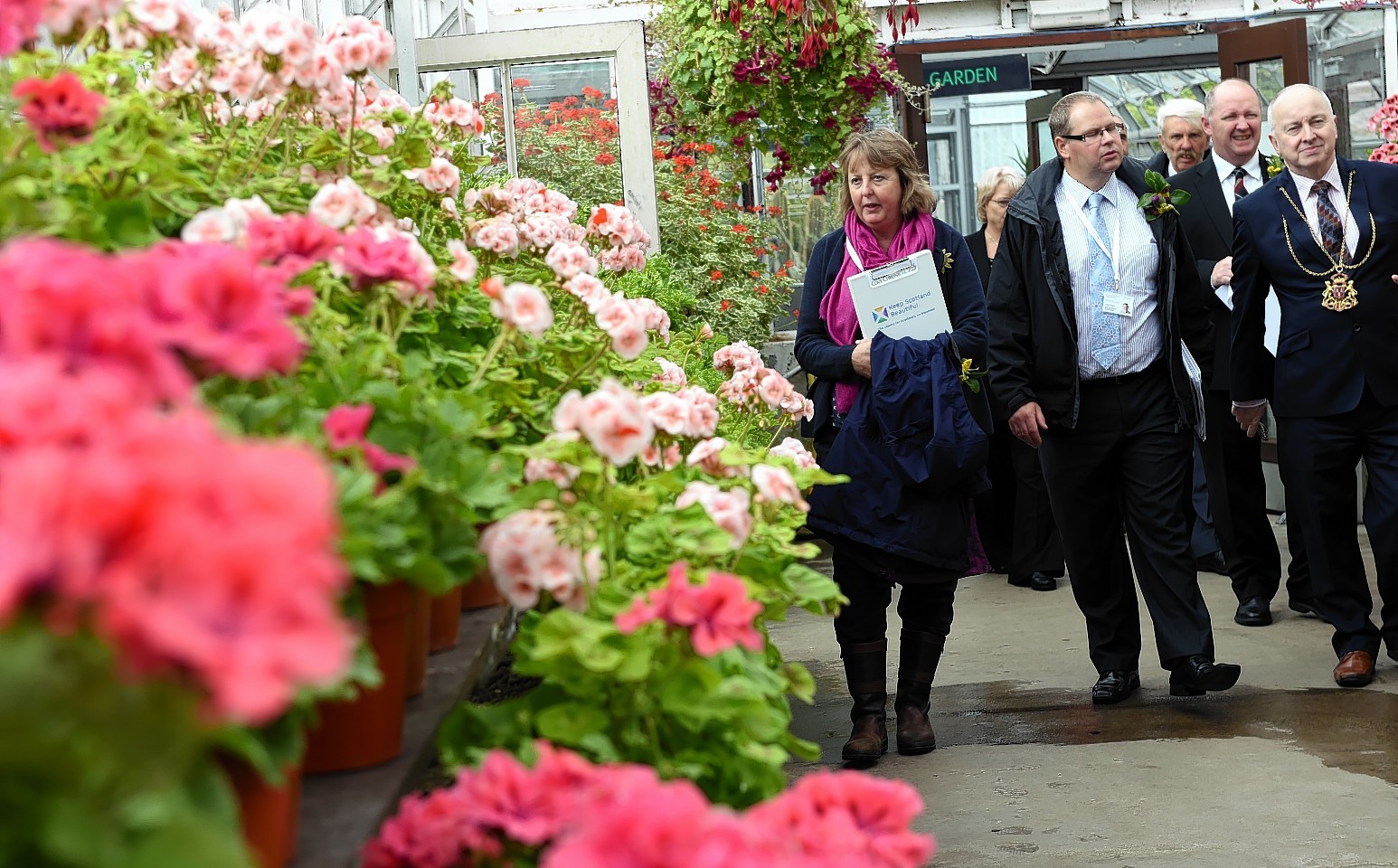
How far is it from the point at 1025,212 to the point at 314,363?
337cm

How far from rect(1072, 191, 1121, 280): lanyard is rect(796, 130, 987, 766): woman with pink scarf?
19.2 inches

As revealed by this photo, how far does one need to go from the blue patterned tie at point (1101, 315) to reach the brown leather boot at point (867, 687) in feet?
3.62

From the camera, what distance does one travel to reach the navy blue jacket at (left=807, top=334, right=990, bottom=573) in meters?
3.90

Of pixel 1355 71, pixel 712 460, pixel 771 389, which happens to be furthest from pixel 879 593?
pixel 1355 71

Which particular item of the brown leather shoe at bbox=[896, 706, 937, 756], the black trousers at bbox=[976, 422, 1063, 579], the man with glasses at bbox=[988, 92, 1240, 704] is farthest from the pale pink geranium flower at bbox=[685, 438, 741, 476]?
the black trousers at bbox=[976, 422, 1063, 579]

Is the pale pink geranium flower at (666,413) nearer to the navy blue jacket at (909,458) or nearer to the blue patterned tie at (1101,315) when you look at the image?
the navy blue jacket at (909,458)

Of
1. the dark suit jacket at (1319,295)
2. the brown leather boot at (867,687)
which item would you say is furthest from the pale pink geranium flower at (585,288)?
the dark suit jacket at (1319,295)

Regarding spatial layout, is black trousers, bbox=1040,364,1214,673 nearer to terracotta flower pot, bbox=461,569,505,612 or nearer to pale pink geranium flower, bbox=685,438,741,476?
pale pink geranium flower, bbox=685,438,741,476

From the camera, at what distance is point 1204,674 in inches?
176

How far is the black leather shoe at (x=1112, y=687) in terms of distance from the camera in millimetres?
4609

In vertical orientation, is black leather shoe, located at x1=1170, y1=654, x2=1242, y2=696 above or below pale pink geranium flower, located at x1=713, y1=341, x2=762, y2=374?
below

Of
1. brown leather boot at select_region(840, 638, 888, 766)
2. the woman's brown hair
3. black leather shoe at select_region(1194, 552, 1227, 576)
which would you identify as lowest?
black leather shoe at select_region(1194, 552, 1227, 576)

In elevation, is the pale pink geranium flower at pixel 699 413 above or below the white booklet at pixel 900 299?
below

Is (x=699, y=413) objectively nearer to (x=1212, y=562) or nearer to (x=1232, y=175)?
(x=1232, y=175)
